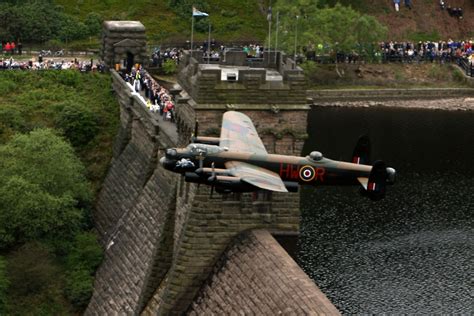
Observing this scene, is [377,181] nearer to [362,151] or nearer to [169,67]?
[362,151]

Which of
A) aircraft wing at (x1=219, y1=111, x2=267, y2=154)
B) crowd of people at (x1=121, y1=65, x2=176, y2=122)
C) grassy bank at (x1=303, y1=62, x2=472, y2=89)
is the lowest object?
grassy bank at (x1=303, y1=62, x2=472, y2=89)

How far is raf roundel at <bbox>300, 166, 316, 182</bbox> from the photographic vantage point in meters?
49.6

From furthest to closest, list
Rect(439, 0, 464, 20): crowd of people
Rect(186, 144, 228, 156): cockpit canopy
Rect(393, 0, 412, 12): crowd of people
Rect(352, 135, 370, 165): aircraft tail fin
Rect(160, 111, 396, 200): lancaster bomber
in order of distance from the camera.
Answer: Rect(393, 0, 412, 12): crowd of people
Rect(439, 0, 464, 20): crowd of people
Rect(352, 135, 370, 165): aircraft tail fin
Rect(186, 144, 228, 156): cockpit canopy
Rect(160, 111, 396, 200): lancaster bomber

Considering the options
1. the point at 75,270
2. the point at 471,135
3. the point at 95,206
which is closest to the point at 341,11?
the point at 471,135

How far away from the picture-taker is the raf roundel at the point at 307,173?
4962 centimetres

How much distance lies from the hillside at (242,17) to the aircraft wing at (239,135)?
7390 cm

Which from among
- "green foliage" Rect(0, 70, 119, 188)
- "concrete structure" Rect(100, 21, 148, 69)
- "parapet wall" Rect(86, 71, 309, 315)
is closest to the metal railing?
"concrete structure" Rect(100, 21, 148, 69)

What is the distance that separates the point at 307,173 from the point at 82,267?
2468 cm

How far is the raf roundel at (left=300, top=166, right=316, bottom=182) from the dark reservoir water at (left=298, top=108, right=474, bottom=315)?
1376 centimetres

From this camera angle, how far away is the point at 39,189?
242 ft

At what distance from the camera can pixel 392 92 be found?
131125 mm

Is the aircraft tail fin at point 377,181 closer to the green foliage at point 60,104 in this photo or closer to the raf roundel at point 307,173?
the raf roundel at point 307,173

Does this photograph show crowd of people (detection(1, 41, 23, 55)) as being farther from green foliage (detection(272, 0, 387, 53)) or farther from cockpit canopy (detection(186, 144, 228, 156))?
cockpit canopy (detection(186, 144, 228, 156))

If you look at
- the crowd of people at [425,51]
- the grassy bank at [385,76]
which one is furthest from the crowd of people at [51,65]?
the crowd of people at [425,51]
